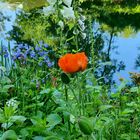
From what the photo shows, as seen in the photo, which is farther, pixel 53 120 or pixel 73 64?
pixel 53 120

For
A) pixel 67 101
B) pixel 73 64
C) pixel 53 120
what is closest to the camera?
pixel 73 64

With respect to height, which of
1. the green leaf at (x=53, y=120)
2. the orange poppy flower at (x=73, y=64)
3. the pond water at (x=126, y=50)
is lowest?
the green leaf at (x=53, y=120)

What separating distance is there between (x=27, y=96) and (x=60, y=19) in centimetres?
85

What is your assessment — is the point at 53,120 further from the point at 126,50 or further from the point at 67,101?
the point at 126,50

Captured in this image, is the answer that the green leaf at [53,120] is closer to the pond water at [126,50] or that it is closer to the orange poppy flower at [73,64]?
the orange poppy flower at [73,64]

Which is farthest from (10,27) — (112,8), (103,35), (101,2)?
(101,2)

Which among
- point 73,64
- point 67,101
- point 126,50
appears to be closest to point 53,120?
point 67,101

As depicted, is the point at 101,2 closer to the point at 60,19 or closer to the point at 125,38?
the point at 125,38

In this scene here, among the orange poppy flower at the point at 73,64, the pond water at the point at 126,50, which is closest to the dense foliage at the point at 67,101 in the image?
the orange poppy flower at the point at 73,64

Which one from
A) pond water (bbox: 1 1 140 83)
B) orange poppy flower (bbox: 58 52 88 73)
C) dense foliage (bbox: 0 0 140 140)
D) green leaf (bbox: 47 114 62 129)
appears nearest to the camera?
orange poppy flower (bbox: 58 52 88 73)

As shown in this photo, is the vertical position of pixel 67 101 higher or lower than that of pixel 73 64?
lower

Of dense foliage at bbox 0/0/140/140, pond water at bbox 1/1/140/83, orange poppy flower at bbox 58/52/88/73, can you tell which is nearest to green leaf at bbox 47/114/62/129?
dense foliage at bbox 0/0/140/140

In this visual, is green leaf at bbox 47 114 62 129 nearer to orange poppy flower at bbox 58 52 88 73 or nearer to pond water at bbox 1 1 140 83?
orange poppy flower at bbox 58 52 88 73

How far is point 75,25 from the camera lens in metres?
2.77
